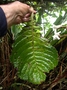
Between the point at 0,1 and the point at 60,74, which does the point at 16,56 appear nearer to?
the point at 60,74

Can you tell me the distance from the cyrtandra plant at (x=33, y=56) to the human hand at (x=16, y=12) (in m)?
0.04

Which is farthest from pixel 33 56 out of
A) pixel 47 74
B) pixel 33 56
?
pixel 47 74

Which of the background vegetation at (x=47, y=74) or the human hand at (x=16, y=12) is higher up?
the human hand at (x=16, y=12)

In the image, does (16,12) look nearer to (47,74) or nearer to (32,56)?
(32,56)

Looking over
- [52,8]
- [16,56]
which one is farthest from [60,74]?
[52,8]

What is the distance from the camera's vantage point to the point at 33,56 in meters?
0.88

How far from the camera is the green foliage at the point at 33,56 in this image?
85cm

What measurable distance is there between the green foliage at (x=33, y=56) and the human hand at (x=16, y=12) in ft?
0.14

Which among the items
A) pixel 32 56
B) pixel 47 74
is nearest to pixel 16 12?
pixel 32 56

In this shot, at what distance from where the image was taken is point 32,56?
34.5 inches

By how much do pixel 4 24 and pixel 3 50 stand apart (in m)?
0.28

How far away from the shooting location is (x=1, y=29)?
29.4 inches

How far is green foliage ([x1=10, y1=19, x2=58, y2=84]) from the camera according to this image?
2.79 ft

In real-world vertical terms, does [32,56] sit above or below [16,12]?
below
